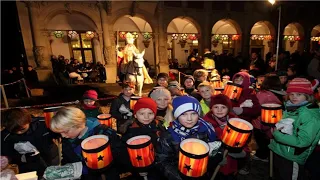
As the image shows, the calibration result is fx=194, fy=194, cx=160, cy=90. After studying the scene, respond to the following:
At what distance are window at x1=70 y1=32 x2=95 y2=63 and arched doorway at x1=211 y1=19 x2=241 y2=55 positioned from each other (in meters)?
10.4

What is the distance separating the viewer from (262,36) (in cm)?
1778

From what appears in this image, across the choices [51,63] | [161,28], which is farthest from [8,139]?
[161,28]

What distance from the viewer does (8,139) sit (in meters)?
2.57

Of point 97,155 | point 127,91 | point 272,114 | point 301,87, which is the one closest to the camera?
point 97,155

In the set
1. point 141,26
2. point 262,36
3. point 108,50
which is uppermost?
point 141,26

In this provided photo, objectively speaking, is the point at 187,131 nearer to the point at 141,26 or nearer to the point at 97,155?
the point at 97,155

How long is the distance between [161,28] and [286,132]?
13.7 meters

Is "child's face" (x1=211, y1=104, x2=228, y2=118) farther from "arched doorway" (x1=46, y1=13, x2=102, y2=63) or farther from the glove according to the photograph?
"arched doorway" (x1=46, y1=13, x2=102, y2=63)

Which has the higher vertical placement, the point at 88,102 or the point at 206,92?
the point at 206,92

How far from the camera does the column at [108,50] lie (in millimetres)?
13336

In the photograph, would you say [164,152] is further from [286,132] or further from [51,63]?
[51,63]

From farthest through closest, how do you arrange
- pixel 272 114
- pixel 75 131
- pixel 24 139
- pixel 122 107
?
pixel 122 107 < pixel 24 139 < pixel 272 114 < pixel 75 131

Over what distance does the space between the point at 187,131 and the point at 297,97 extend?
1.50m

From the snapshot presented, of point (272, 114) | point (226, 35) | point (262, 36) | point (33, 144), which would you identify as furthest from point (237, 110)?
point (262, 36)
